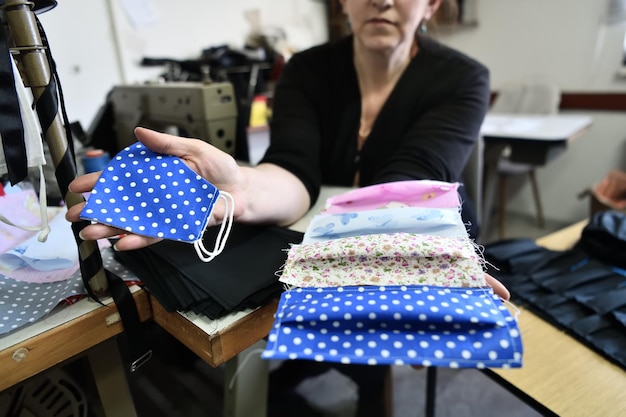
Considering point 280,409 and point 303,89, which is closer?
point 303,89

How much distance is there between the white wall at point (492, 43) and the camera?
1.83 meters

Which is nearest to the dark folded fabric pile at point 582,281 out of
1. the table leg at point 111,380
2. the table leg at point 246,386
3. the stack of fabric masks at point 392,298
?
the stack of fabric masks at point 392,298

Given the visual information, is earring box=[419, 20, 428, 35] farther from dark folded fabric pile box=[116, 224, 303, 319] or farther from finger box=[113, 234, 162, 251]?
finger box=[113, 234, 162, 251]

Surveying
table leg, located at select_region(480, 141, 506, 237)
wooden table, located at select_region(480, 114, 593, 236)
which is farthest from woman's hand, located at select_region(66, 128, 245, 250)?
table leg, located at select_region(480, 141, 506, 237)

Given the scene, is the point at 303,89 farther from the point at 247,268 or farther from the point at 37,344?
the point at 37,344

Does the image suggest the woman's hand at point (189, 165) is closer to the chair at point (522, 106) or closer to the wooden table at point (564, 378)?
the wooden table at point (564, 378)

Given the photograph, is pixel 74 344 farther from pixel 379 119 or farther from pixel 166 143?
pixel 379 119

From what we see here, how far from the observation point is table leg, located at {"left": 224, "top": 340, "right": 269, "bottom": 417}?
87 centimetres

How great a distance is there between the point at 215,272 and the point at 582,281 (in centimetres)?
80

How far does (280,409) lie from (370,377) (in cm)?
29

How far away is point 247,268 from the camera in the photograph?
1.91 ft

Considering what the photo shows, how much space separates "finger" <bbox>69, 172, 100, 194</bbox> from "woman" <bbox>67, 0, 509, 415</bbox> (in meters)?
0.22

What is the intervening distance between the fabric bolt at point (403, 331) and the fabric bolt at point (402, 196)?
0.77 ft

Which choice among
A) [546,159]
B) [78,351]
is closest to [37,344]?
[78,351]
